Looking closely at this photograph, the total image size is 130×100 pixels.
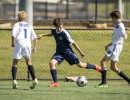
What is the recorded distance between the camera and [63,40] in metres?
13.6

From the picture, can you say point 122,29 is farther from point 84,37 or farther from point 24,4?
point 84,37

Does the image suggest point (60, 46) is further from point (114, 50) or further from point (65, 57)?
point (114, 50)

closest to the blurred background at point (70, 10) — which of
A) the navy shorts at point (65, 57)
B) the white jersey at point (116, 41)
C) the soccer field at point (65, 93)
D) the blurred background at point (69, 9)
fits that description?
the blurred background at point (69, 9)

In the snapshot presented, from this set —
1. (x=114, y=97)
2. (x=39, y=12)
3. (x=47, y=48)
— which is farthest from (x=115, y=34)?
(x=39, y=12)

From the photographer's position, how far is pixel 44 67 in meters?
18.8

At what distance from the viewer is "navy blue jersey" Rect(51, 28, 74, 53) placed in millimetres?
13516

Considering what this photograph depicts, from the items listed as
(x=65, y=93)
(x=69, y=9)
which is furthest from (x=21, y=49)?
(x=69, y=9)

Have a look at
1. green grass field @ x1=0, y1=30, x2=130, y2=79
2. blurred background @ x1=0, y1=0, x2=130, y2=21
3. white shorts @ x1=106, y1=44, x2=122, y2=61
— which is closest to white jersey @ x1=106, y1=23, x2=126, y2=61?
white shorts @ x1=106, y1=44, x2=122, y2=61

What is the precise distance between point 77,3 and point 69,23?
6.17m

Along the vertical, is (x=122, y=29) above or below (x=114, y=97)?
above

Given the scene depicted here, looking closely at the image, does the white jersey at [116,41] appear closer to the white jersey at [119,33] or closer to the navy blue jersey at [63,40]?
the white jersey at [119,33]

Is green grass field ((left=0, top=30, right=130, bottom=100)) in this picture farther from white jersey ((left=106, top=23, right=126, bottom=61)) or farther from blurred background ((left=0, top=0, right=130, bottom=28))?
blurred background ((left=0, top=0, right=130, bottom=28))

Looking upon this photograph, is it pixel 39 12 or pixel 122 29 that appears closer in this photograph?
pixel 122 29

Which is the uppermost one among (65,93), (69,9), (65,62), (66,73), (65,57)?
(69,9)
